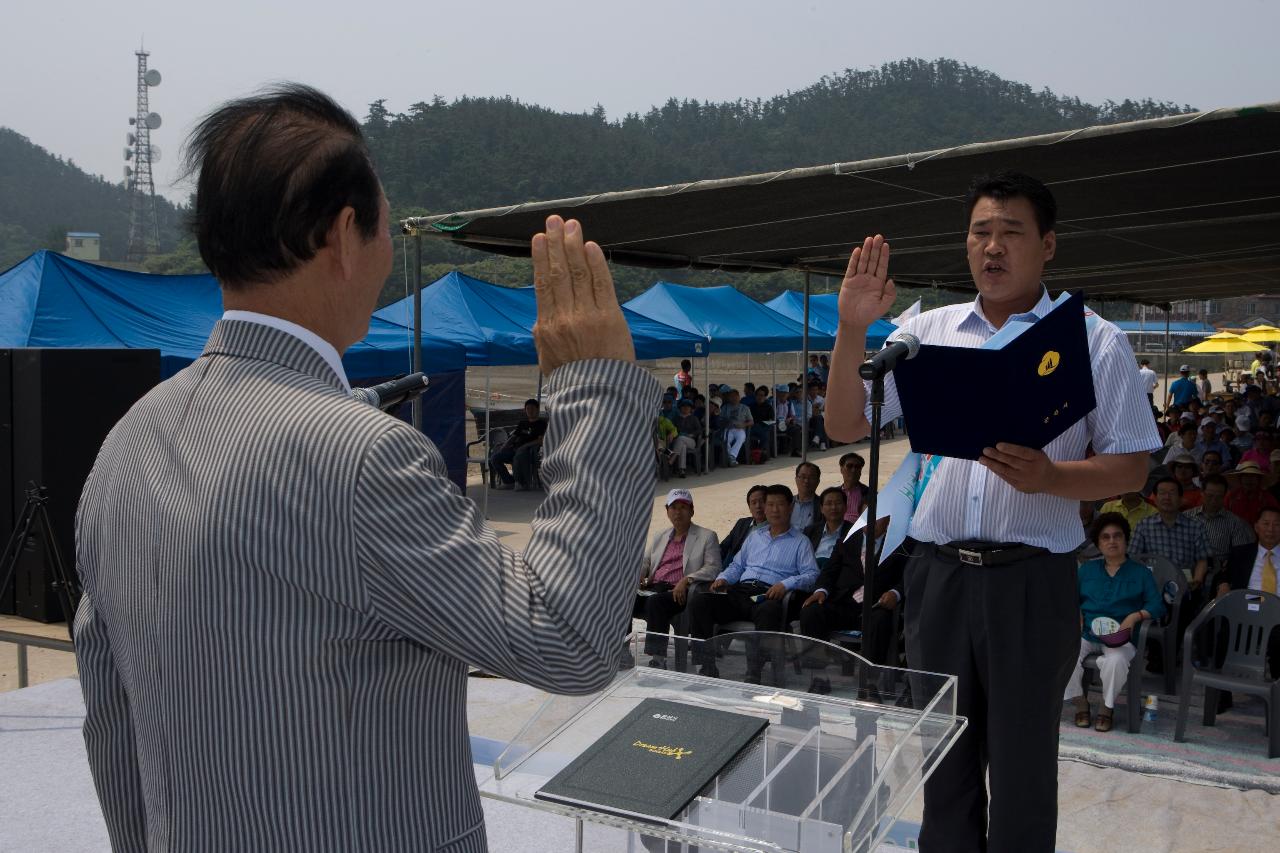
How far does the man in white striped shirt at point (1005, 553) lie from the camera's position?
2.28 metres

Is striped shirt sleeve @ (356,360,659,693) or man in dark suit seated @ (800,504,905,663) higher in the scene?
striped shirt sleeve @ (356,360,659,693)

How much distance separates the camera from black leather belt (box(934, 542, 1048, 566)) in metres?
2.28

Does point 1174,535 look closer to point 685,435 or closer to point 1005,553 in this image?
point 1005,553

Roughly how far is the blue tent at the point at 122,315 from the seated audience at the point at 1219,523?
687 centimetres

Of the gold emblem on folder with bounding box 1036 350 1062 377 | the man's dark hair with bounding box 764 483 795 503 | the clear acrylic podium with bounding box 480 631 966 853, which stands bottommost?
the man's dark hair with bounding box 764 483 795 503

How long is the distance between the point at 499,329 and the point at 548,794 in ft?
37.7

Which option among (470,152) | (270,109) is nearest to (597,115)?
(470,152)

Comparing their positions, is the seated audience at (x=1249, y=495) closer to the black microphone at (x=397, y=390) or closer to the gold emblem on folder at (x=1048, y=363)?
the gold emblem on folder at (x=1048, y=363)

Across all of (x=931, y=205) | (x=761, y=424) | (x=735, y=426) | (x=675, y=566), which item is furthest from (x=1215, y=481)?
(x=761, y=424)

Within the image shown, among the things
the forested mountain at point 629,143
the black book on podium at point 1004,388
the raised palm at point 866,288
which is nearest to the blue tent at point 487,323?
the raised palm at point 866,288

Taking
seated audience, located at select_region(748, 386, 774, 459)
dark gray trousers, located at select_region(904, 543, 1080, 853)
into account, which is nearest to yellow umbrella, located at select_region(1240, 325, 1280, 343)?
seated audience, located at select_region(748, 386, 774, 459)

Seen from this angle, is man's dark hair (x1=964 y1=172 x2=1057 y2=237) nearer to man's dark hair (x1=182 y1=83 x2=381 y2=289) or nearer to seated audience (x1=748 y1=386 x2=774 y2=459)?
man's dark hair (x1=182 y1=83 x2=381 y2=289)

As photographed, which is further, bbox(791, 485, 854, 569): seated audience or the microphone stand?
bbox(791, 485, 854, 569): seated audience

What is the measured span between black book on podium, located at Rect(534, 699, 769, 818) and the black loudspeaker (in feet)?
21.5
